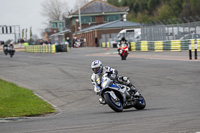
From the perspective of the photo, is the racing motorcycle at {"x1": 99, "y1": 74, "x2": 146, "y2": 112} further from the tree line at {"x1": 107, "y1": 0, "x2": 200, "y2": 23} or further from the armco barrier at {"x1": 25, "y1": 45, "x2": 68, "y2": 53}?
the tree line at {"x1": 107, "y1": 0, "x2": 200, "y2": 23}

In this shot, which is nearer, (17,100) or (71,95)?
(17,100)

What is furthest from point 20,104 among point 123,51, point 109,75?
point 123,51

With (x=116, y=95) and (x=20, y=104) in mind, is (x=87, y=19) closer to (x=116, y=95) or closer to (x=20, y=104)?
(x=20, y=104)

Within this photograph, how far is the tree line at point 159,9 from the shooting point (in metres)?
72.6

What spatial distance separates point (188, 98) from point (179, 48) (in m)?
24.9

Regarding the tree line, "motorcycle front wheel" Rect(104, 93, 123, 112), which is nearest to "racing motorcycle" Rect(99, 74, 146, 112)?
"motorcycle front wheel" Rect(104, 93, 123, 112)

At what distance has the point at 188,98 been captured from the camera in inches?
496

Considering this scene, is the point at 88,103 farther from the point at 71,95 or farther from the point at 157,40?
the point at 157,40

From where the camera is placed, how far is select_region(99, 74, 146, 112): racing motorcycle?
10.1 metres

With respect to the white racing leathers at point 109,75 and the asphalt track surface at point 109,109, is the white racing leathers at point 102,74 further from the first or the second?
the asphalt track surface at point 109,109

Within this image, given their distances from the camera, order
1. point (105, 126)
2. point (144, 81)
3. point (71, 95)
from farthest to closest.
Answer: point (144, 81) < point (71, 95) < point (105, 126)

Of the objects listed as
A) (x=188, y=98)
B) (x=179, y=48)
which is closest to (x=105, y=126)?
(x=188, y=98)

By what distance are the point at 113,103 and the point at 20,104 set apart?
408cm

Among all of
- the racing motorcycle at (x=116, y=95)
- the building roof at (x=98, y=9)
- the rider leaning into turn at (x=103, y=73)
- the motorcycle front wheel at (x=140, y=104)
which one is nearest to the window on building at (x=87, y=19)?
the building roof at (x=98, y=9)
